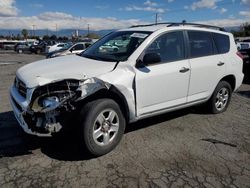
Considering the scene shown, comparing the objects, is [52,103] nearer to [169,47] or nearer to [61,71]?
[61,71]

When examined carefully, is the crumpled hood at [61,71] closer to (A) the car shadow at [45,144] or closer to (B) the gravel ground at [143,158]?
(A) the car shadow at [45,144]

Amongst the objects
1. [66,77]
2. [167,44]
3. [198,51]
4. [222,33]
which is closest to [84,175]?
[66,77]

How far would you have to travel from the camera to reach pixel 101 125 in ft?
13.2

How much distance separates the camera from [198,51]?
211 inches

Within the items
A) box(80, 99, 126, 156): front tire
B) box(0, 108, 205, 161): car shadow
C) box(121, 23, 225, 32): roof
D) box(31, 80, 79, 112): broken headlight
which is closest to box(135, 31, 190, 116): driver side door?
box(121, 23, 225, 32): roof

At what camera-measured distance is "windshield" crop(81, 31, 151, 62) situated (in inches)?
182

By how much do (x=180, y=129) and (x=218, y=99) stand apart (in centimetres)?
139

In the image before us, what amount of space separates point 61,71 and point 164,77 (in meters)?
1.64

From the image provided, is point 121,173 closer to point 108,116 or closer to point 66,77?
point 108,116

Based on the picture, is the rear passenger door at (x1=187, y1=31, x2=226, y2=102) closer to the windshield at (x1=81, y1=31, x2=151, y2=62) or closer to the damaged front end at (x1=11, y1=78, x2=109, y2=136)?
the windshield at (x1=81, y1=31, x2=151, y2=62)

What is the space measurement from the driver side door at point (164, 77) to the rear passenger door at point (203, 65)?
199 mm

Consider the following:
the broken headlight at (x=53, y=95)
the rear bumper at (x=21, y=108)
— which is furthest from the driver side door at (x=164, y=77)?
the rear bumper at (x=21, y=108)

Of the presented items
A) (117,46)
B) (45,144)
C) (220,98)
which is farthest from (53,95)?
(220,98)

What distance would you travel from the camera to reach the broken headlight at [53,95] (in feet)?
12.1
